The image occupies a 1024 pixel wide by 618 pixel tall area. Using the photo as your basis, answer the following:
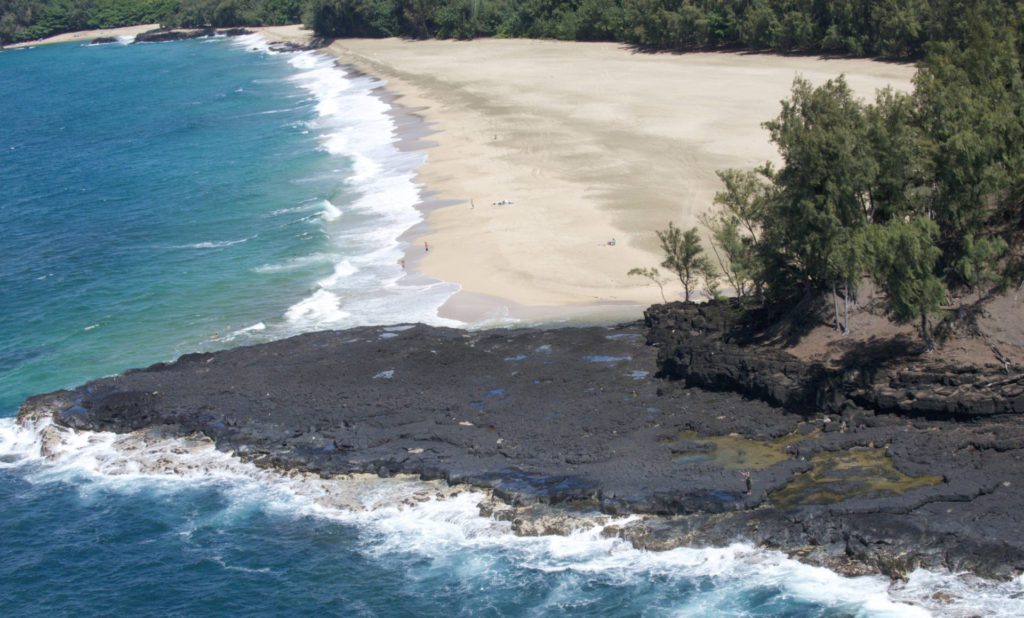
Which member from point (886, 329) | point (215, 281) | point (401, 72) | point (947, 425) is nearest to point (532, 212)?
point (215, 281)

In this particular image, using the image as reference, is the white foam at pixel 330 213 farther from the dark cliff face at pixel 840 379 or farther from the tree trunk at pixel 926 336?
the tree trunk at pixel 926 336

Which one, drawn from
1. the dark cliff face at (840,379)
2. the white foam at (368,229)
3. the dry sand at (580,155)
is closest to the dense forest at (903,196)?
the dark cliff face at (840,379)

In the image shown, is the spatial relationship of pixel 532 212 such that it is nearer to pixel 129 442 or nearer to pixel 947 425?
pixel 129 442

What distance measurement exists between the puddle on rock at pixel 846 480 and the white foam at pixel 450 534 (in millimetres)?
2344

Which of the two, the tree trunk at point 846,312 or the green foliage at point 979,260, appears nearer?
the green foliage at point 979,260

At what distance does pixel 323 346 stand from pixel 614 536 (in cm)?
1858

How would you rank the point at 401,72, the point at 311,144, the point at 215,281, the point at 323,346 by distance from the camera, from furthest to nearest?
the point at 401,72 < the point at 311,144 < the point at 215,281 < the point at 323,346

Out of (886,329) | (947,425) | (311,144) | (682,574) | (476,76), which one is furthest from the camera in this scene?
(476,76)

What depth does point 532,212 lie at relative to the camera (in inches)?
2370

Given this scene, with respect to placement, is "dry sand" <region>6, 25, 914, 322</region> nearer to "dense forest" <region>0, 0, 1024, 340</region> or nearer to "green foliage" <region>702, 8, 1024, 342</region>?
"dense forest" <region>0, 0, 1024, 340</region>

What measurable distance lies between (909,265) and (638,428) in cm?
982

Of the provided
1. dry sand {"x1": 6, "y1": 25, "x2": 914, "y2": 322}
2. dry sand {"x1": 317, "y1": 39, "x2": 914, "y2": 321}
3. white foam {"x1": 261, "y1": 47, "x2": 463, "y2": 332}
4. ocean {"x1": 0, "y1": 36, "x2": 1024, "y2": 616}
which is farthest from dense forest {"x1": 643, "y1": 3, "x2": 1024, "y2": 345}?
white foam {"x1": 261, "y1": 47, "x2": 463, "y2": 332}

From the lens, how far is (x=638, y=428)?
112 ft

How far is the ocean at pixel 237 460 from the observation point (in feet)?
91.8
